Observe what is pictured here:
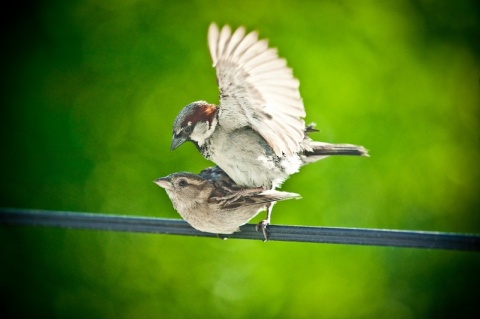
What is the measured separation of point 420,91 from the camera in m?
3.24

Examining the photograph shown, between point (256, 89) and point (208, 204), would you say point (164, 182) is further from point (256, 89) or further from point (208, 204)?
point (256, 89)

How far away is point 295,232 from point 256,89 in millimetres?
433

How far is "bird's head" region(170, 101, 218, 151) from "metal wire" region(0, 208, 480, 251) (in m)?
0.26

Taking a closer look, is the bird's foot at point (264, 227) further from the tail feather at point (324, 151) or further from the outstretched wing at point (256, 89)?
the tail feather at point (324, 151)

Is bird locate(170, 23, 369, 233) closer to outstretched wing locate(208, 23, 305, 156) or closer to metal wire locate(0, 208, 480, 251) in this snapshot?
outstretched wing locate(208, 23, 305, 156)

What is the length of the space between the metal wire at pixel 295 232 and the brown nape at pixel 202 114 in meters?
0.31

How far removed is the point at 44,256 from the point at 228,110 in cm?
205

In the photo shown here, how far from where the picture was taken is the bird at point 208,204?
1.99m

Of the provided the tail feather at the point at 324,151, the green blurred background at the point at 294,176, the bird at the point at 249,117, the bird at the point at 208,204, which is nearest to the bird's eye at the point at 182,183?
the bird at the point at 208,204

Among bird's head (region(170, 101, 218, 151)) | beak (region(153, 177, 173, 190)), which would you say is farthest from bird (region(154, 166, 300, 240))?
bird's head (region(170, 101, 218, 151))

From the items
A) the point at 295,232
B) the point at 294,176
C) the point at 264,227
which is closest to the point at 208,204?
the point at 264,227

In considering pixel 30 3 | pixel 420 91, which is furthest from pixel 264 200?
pixel 30 3

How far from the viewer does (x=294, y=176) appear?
2.99 metres

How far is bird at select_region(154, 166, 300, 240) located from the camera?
1.99 metres
